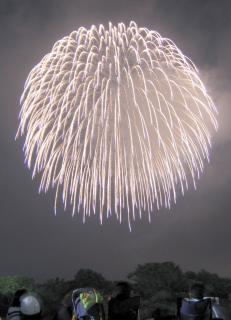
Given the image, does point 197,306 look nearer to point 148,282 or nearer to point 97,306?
point 97,306

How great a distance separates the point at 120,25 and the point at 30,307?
113 ft

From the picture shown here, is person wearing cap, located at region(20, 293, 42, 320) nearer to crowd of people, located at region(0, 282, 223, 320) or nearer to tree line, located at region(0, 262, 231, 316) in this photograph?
crowd of people, located at region(0, 282, 223, 320)

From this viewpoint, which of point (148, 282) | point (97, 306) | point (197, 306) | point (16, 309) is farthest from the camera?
point (148, 282)

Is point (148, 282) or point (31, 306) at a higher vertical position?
point (148, 282)

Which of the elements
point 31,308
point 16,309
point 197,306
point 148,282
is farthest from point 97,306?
point 148,282

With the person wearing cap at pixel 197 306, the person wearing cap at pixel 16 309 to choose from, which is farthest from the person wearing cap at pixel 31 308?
the person wearing cap at pixel 197 306

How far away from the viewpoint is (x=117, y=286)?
21938 mm

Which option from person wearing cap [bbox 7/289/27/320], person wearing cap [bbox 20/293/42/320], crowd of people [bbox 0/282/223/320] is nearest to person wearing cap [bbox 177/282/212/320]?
crowd of people [bbox 0/282/223/320]

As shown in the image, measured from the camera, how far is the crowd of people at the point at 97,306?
18.2m

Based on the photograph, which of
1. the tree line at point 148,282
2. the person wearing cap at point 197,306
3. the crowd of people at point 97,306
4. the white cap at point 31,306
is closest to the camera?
the white cap at point 31,306

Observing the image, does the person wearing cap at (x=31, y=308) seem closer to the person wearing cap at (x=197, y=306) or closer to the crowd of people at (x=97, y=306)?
the crowd of people at (x=97, y=306)

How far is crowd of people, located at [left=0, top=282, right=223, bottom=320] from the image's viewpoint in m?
18.2

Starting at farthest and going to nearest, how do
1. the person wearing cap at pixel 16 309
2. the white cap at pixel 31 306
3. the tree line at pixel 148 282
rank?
the tree line at pixel 148 282, the person wearing cap at pixel 16 309, the white cap at pixel 31 306

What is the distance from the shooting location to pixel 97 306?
20.9m
